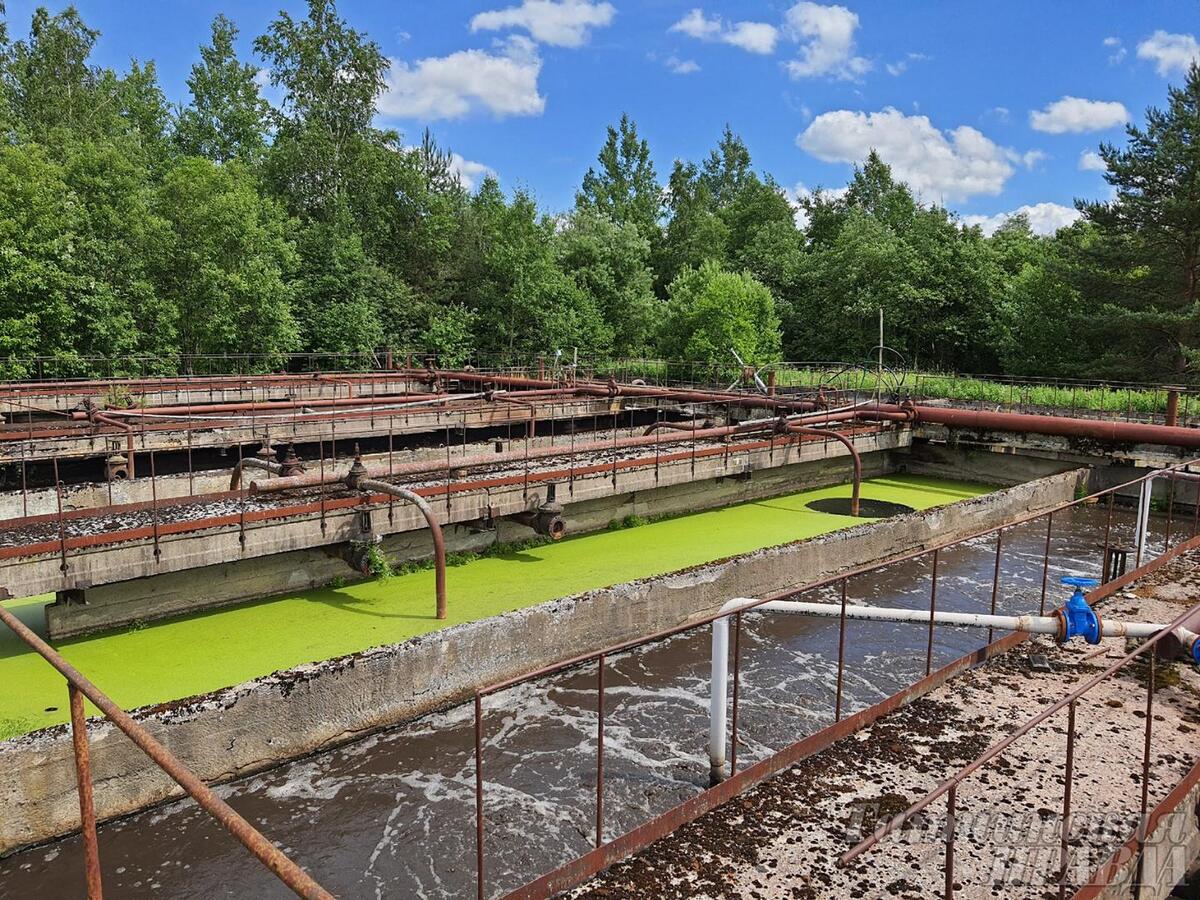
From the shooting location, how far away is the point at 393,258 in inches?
1484

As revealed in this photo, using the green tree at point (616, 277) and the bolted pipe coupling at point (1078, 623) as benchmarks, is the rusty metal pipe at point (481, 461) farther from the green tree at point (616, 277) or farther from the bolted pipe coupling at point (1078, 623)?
the green tree at point (616, 277)

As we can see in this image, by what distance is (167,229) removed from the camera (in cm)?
2658

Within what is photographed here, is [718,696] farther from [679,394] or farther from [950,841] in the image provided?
[679,394]

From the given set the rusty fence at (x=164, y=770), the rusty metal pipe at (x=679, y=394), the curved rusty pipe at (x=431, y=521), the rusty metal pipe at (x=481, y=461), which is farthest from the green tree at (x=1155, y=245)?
the rusty fence at (x=164, y=770)

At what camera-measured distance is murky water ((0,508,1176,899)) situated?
6.42 m

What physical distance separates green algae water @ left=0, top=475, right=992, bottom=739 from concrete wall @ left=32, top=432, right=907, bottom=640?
26 centimetres

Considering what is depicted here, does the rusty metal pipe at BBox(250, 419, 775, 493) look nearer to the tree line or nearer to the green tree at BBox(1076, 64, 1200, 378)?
the tree line

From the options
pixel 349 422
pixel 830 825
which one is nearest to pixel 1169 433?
pixel 830 825

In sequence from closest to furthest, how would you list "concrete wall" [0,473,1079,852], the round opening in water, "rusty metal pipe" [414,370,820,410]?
1. "concrete wall" [0,473,1079,852]
2. the round opening in water
3. "rusty metal pipe" [414,370,820,410]

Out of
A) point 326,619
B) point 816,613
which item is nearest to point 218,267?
point 326,619

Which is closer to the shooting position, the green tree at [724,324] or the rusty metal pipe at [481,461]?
the rusty metal pipe at [481,461]

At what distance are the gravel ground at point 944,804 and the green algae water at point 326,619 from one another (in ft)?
19.2

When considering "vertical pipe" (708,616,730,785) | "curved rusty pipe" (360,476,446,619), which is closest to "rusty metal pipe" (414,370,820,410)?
"curved rusty pipe" (360,476,446,619)

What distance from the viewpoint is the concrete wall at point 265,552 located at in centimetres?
981
